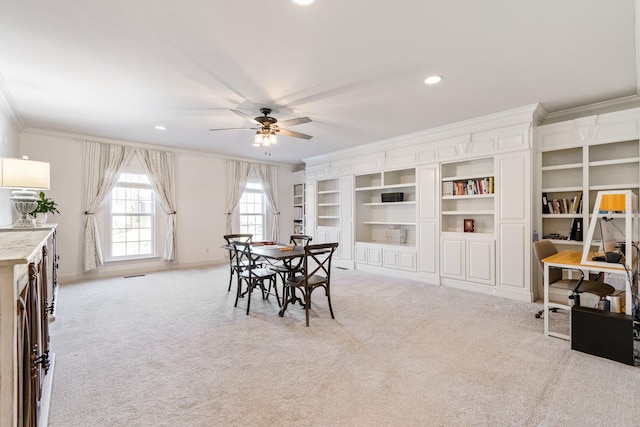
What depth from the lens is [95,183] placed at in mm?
5441

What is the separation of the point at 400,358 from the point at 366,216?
171 inches

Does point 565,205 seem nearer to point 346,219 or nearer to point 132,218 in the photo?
point 346,219

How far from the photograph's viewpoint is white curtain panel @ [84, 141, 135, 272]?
17.5 ft

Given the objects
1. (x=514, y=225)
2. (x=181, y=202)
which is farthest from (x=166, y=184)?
(x=514, y=225)

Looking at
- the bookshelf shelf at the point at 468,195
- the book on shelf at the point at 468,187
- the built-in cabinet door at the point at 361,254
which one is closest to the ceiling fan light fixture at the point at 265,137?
the bookshelf shelf at the point at 468,195

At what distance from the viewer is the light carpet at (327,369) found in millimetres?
1819

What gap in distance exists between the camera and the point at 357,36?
7.72ft

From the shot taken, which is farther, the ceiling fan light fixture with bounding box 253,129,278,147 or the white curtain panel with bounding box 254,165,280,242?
the white curtain panel with bounding box 254,165,280,242

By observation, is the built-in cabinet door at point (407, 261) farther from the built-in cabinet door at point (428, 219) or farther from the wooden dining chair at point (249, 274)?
the wooden dining chair at point (249, 274)

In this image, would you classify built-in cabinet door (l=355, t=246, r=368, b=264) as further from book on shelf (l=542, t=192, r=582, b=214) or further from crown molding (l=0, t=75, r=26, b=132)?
crown molding (l=0, t=75, r=26, b=132)

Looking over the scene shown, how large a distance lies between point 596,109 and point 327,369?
15.3ft

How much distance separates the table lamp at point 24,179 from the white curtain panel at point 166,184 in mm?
3048

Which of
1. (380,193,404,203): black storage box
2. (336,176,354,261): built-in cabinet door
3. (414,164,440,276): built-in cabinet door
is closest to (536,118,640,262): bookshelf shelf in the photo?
(414,164,440,276): built-in cabinet door

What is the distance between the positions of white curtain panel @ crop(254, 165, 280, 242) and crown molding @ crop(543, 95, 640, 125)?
5.86 meters
